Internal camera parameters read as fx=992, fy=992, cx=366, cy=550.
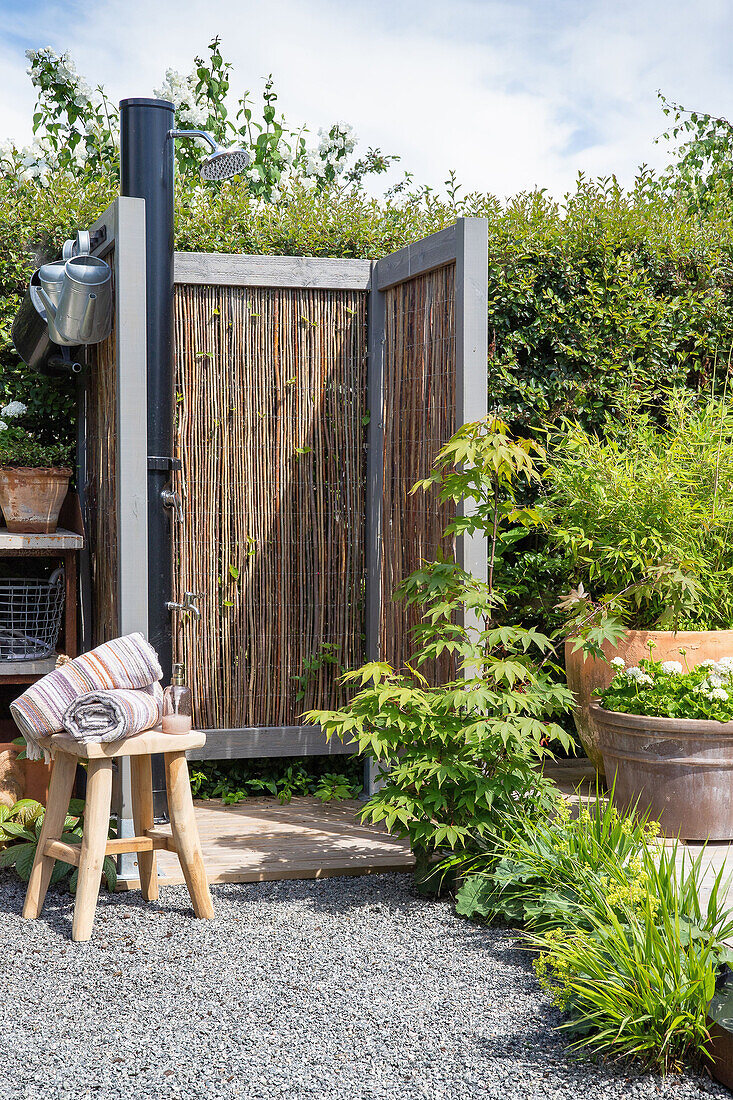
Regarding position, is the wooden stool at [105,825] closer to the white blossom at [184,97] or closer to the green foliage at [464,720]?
the green foliage at [464,720]

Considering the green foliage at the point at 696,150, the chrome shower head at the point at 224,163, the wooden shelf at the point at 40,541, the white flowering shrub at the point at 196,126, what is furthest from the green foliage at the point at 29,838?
the green foliage at the point at 696,150

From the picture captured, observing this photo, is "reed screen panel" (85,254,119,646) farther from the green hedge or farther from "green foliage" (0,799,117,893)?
"green foliage" (0,799,117,893)

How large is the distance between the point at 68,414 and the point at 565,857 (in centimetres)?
276

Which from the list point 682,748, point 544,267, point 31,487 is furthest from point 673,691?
point 31,487

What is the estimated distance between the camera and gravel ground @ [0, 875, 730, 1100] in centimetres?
199

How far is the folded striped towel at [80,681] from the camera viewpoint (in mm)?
2812

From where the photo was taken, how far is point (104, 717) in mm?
2721

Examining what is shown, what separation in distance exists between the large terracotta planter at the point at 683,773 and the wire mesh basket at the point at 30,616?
7.18ft

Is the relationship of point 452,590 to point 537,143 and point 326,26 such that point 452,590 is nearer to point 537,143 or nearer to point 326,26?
point 326,26

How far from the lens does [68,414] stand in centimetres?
423

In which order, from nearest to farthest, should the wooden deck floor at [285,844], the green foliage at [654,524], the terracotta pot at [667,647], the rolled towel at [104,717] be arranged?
the rolled towel at [104,717] < the wooden deck floor at [285,844] < the terracotta pot at [667,647] < the green foliage at [654,524]

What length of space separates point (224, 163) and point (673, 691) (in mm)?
2462

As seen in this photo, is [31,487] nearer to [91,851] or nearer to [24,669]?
[24,669]

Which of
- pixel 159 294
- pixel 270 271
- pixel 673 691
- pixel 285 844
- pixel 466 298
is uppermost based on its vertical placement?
pixel 270 271
